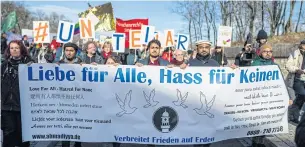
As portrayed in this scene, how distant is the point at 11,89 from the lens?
5.54 m

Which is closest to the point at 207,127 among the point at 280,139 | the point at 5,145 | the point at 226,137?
the point at 226,137

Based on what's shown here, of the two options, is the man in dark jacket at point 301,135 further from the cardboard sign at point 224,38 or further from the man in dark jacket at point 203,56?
the cardboard sign at point 224,38

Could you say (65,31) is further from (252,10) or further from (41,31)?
(252,10)

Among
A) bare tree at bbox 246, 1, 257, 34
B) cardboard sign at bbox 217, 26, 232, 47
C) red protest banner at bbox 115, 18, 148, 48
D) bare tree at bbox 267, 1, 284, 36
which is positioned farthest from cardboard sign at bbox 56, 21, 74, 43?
bare tree at bbox 246, 1, 257, 34

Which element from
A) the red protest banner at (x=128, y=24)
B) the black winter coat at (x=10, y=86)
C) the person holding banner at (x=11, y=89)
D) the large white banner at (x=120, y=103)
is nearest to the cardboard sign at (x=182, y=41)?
the red protest banner at (x=128, y=24)

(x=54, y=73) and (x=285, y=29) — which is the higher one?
(x=285, y=29)

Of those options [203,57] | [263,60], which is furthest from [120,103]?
[263,60]

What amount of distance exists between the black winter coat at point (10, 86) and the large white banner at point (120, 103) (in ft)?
0.30

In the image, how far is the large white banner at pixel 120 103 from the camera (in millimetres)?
A: 5574

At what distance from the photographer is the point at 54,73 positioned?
557cm

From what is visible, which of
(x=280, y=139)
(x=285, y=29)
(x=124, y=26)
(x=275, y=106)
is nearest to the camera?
(x=275, y=106)

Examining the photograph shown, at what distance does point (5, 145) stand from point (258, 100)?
147 inches

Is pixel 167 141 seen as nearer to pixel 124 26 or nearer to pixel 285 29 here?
pixel 124 26

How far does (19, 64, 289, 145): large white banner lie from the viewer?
18.3ft
